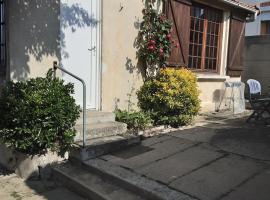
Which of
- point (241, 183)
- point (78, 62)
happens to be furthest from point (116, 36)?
point (241, 183)

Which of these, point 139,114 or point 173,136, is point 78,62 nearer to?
point 139,114

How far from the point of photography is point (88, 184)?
459 centimetres

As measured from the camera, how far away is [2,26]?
6504 mm

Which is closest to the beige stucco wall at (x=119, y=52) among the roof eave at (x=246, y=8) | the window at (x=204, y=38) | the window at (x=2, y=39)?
the window at (x=2, y=39)

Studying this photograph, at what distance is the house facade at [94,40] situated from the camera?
19.5ft

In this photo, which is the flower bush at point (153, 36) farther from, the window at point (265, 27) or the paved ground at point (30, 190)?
the window at point (265, 27)

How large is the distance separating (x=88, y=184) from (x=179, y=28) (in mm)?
4676

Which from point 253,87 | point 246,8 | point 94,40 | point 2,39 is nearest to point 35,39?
point 2,39

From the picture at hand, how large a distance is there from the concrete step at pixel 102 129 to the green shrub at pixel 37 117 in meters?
0.34

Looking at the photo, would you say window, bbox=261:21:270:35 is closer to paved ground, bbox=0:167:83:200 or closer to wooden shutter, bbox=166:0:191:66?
wooden shutter, bbox=166:0:191:66

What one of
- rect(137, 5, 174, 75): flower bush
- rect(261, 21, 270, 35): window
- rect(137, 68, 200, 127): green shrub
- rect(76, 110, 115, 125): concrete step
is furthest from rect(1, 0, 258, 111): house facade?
rect(261, 21, 270, 35): window

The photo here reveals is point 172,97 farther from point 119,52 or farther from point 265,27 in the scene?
point 265,27

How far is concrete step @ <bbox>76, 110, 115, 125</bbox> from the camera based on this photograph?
6.00 metres

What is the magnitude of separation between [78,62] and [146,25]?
6.10ft
